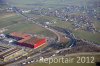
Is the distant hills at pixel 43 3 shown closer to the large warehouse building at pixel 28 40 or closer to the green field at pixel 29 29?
the green field at pixel 29 29

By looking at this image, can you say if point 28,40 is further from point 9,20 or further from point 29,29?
point 9,20

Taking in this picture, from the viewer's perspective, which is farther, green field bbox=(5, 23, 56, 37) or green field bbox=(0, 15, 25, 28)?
green field bbox=(0, 15, 25, 28)

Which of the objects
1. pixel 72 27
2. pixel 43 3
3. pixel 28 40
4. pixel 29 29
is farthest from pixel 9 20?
pixel 43 3

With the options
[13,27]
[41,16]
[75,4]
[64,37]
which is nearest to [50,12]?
[41,16]

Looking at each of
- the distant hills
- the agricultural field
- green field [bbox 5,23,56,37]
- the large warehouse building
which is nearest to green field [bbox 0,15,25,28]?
green field [bbox 5,23,56,37]

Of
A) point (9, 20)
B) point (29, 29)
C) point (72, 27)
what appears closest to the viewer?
point (29, 29)

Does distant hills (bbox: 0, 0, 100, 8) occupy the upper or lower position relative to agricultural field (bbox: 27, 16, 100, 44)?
upper

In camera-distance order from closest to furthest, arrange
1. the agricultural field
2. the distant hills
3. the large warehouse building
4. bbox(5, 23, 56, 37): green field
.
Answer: the large warehouse building → the agricultural field → bbox(5, 23, 56, 37): green field → the distant hills

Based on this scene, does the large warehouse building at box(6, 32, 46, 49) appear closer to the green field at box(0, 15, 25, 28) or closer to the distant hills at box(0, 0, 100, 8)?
the green field at box(0, 15, 25, 28)

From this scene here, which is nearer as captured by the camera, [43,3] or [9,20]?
[9,20]
